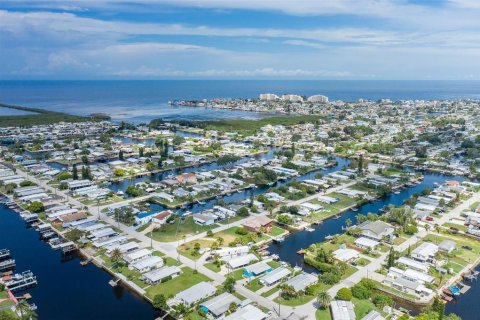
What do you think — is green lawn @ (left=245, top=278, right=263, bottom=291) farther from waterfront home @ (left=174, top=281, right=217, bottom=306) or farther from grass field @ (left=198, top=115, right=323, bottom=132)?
grass field @ (left=198, top=115, right=323, bottom=132)

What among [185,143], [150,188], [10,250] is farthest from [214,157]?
[10,250]

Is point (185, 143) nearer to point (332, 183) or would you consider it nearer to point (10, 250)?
point (332, 183)

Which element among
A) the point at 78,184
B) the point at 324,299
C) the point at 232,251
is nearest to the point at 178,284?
the point at 232,251

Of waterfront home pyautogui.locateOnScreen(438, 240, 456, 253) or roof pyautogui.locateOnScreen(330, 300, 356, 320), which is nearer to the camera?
roof pyautogui.locateOnScreen(330, 300, 356, 320)

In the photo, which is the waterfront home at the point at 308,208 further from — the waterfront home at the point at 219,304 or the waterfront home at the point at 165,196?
the waterfront home at the point at 219,304

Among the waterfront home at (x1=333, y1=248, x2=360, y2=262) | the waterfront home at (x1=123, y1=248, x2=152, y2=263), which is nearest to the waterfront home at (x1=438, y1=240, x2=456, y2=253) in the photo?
the waterfront home at (x1=333, y1=248, x2=360, y2=262)
